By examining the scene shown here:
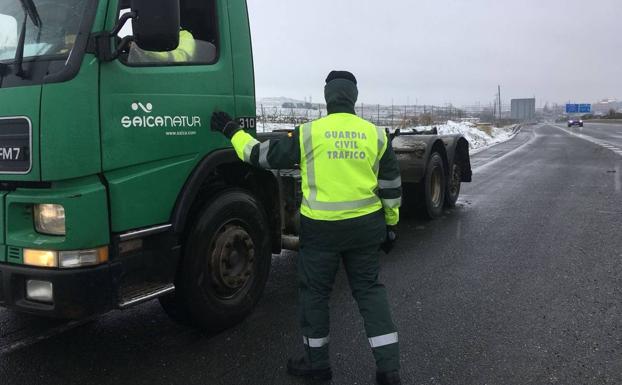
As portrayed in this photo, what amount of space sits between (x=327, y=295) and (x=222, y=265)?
93 centimetres

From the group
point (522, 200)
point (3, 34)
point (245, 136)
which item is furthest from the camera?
point (522, 200)

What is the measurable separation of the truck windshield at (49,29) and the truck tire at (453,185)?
267 inches

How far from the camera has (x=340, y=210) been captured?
2.95 metres

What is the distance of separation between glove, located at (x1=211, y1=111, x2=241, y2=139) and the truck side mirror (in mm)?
796

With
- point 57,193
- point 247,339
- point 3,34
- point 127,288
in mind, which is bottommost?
point 247,339

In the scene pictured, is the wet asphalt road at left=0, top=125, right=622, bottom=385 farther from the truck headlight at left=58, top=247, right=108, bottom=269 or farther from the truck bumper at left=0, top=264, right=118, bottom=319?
the truck headlight at left=58, top=247, right=108, bottom=269

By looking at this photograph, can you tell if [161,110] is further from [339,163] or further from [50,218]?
[339,163]

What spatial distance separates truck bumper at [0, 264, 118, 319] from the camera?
2680 millimetres

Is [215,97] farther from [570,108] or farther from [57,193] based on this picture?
[570,108]

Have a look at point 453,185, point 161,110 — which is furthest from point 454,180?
point 161,110

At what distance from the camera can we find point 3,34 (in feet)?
10.0

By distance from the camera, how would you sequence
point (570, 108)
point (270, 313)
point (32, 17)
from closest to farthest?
1. point (32, 17)
2. point (270, 313)
3. point (570, 108)

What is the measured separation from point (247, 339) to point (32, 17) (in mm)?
2502

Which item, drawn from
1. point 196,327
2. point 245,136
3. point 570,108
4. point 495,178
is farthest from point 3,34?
point 570,108
